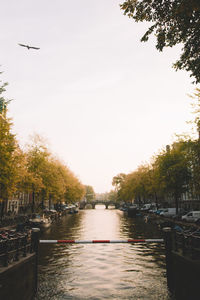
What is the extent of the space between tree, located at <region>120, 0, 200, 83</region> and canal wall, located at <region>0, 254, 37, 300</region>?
12.2m

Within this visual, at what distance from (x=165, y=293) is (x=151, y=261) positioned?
6642mm

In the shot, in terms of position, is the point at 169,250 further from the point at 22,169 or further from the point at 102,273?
the point at 22,169

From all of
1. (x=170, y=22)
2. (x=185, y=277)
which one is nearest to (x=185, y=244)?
(x=185, y=277)

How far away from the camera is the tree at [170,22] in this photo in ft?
36.6

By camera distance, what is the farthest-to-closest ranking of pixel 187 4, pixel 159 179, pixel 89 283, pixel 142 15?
pixel 159 179
pixel 89 283
pixel 142 15
pixel 187 4

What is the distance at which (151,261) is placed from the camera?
1848 centimetres

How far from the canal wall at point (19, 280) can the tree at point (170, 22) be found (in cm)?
Answer: 1218

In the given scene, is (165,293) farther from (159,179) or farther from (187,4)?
(159,179)

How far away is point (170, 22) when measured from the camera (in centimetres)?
1214

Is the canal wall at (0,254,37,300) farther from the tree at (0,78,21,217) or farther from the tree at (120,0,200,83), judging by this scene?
the tree at (0,78,21,217)

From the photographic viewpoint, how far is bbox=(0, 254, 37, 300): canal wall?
29.7 ft

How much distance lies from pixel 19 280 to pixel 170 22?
14.0 metres

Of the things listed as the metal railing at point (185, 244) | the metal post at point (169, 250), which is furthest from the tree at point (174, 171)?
the metal post at point (169, 250)

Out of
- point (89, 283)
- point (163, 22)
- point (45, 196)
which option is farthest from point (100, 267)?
point (45, 196)
